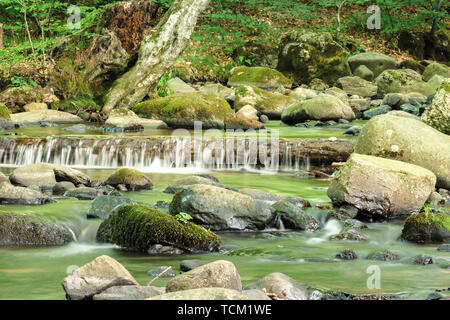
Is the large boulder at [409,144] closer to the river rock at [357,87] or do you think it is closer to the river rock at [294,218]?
the river rock at [294,218]

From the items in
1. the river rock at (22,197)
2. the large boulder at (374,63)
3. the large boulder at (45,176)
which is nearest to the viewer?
the river rock at (22,197)

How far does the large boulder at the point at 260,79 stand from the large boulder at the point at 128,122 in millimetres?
6983

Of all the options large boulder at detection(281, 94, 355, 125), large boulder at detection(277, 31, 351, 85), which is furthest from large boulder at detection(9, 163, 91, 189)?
large boulder at detection(277, 31, 351, 85)

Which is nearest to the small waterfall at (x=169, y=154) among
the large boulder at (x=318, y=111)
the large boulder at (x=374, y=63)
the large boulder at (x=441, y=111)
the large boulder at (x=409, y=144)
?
the large boulder at (x=441, y=111)

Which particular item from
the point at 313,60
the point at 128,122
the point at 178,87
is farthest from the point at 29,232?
the point at 313,60

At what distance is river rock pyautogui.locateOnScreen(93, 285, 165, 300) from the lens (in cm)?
313

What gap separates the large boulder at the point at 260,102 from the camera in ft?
50.0

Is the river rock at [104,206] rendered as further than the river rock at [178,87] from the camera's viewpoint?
No

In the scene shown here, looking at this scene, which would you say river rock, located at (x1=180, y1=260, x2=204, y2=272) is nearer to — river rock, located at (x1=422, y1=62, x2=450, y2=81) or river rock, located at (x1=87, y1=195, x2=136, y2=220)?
river rock, located at (x1=87, y1=195, x2=136, y2=220)

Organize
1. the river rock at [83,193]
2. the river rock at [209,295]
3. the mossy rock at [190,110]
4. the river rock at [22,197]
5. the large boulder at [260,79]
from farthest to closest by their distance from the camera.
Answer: the large boulder at [260,79] < the mossy rock at [190,110] < the river rock at [83,193] < the river rock at [22,197] < the river rock at [209,295]

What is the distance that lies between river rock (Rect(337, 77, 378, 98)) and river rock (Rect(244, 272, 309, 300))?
16.1m

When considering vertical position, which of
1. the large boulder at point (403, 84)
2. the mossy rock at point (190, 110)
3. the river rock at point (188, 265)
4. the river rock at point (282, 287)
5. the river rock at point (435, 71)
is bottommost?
the river rock at point (188, 265)

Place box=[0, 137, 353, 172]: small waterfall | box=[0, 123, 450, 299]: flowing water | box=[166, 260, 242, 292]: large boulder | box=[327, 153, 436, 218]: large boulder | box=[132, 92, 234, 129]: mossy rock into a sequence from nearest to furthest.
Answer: box=[166, 260, 242, 292]: large boulder < box=[0, 123, 450, 299]: flowing water < box=[327, 153, 436, 218]: large boulder < box=[0, 137, 353, 172]: small waterfall < box=[132, 92, 234, 129]: mossy rock
